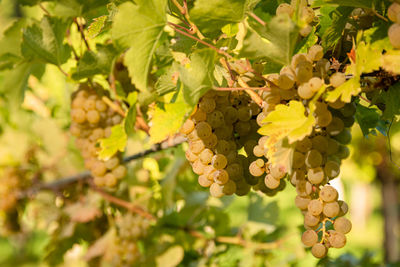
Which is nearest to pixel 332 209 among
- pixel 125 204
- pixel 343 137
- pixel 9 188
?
pixel 343 137

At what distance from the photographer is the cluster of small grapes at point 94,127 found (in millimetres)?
971

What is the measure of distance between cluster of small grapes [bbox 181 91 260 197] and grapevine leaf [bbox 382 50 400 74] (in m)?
0.23

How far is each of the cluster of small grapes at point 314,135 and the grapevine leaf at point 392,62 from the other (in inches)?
2.1

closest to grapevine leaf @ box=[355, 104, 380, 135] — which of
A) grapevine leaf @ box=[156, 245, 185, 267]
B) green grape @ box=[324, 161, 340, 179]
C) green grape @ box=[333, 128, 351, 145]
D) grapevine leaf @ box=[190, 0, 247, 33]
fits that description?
green grape @ box=[333, 128, 351, 145]

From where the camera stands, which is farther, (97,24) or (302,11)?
(97,24)

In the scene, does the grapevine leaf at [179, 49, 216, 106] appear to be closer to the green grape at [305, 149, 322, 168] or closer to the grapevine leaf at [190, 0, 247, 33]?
the grapevine leaf at [190, 0, 247, 33]

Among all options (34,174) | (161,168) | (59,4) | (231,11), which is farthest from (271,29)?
(34,174)

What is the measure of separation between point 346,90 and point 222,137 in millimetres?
227

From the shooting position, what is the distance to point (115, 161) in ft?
3.39

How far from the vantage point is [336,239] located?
1.82 feet

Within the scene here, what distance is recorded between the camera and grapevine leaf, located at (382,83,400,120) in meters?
0.54

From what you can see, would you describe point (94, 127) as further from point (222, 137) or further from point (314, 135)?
point (314, 135)

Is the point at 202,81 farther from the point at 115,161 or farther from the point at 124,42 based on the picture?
the point at 115,161

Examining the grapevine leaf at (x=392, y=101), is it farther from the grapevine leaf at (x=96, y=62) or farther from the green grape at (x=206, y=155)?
the grapevine leaf at (x=96, y=62)
